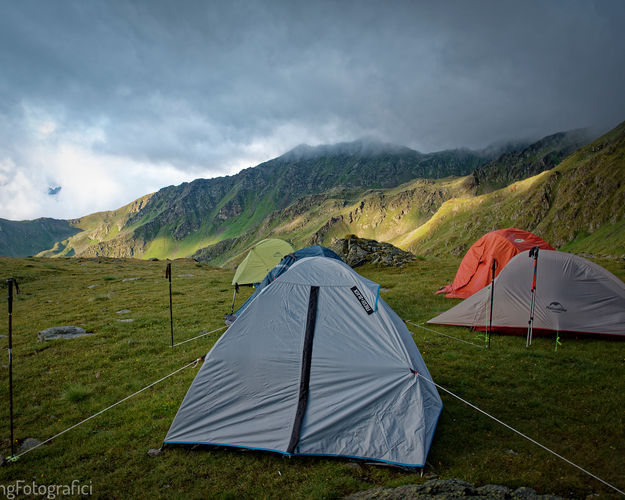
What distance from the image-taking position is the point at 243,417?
22.0 ft

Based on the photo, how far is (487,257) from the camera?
688 inches

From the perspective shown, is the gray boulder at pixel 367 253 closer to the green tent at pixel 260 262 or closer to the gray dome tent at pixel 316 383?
the green tent at pixel 260 262

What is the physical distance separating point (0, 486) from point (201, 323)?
31.5 ft

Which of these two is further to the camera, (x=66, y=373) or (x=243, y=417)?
(x=66, y=373)

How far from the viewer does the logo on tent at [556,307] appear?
455 inches

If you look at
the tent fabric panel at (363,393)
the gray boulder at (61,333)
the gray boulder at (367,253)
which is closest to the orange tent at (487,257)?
the gray boulder at (367,253)

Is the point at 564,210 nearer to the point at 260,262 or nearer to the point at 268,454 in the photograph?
the point at 260,262

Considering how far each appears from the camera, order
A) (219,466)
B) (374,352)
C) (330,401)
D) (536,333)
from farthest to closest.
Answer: (536,333), (374,352), (330,401), (219,466)

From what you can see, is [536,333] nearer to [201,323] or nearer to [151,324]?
[201,323]

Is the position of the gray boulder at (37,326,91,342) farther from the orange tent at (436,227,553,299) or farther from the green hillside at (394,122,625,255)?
the green hillside at (394,122,625,255)

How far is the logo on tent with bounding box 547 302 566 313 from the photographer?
11555 mm

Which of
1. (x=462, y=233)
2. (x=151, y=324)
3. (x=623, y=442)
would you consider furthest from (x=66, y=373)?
(x=462, y=233)

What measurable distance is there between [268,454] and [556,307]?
36.7 feet

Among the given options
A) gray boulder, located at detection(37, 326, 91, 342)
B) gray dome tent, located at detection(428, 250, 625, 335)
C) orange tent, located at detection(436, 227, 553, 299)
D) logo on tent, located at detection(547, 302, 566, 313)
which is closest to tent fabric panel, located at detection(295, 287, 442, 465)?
gray dome tent, located at detection(428, 250, 625, 335)
